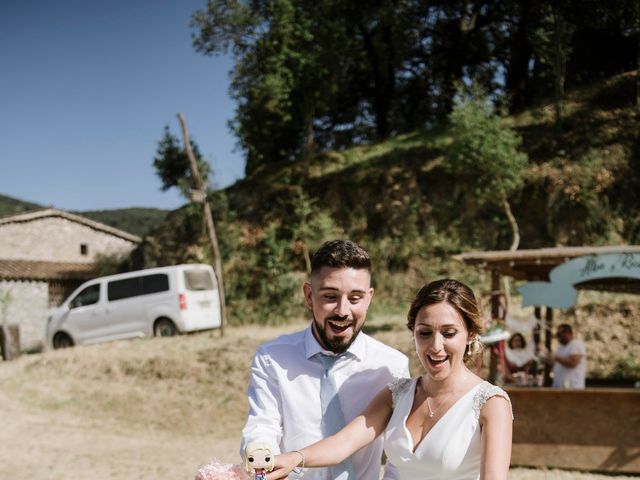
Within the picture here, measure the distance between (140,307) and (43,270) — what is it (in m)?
13.6

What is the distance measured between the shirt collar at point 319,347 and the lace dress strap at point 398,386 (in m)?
0.18

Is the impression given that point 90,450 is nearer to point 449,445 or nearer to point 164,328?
point 164,328

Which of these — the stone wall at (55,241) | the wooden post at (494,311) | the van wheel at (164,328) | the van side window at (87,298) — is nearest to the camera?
the wooden post at (494,311)

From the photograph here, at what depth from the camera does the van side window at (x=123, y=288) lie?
1897 centimetres

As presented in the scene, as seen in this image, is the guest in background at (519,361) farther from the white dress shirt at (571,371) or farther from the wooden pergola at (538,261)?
the white dress shirt at (571,371)

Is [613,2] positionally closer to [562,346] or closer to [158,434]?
[562,346]

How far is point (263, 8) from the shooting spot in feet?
92.0

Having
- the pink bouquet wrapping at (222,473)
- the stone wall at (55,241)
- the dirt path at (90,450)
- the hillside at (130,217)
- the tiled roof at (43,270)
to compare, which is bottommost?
the dirt path at (90,450)

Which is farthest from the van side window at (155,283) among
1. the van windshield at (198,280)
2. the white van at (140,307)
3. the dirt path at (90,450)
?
the dirt path at (90,450)

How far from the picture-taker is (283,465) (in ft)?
7.62

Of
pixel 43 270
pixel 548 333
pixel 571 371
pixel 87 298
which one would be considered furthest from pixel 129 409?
pixel 43 270

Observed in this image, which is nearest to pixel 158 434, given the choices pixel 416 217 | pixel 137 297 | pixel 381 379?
pixel 137 297

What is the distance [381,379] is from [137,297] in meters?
16.9

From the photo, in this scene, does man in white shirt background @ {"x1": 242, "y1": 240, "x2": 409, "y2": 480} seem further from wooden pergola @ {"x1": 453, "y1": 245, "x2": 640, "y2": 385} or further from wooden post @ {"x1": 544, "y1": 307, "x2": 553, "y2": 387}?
wooden post @ {"x1": 544, "y1": 307, "x2": 553, "y2": 387}
